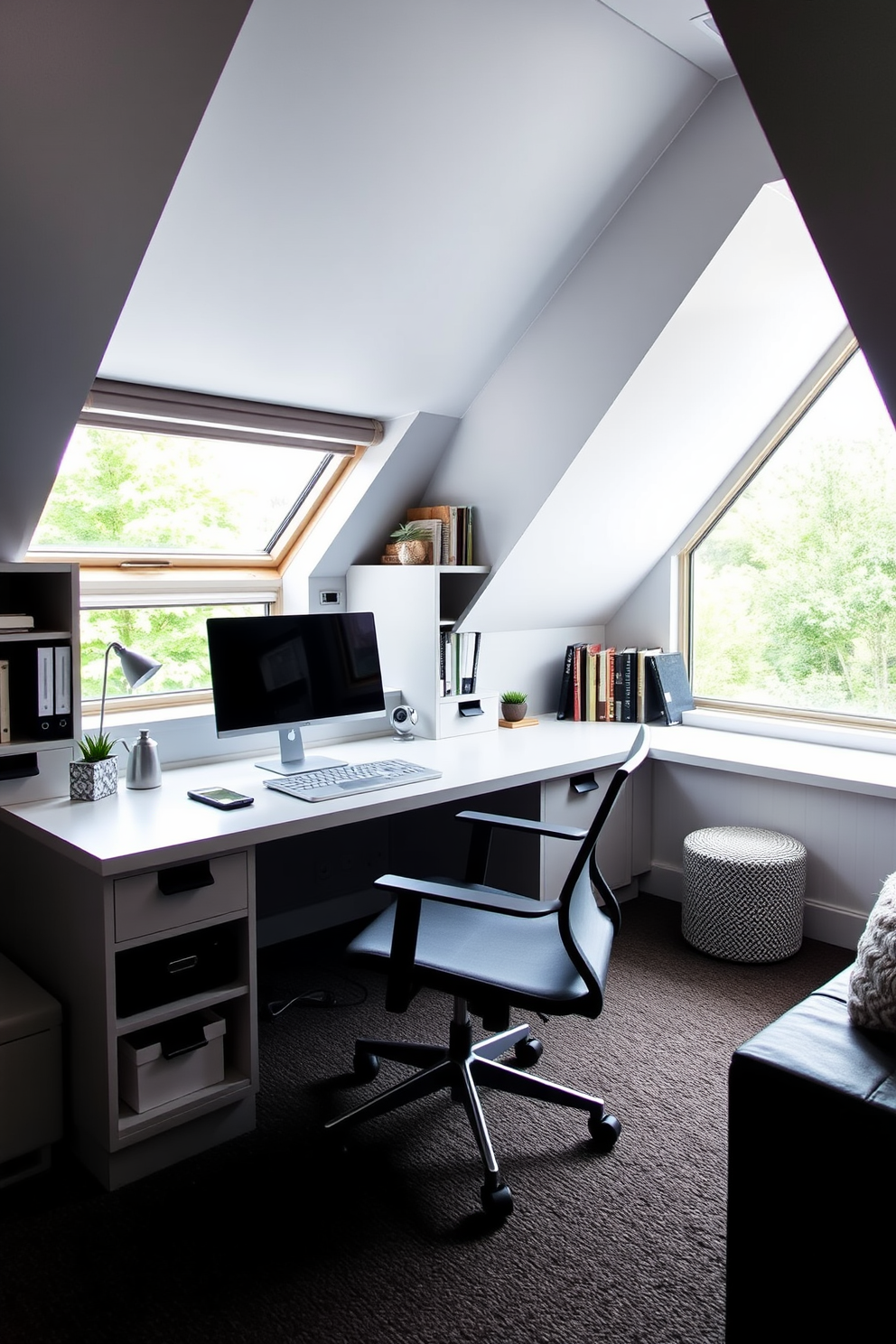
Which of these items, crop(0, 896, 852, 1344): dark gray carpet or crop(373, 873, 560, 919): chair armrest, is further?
crop(373, 873, 560, 919): chair armrest

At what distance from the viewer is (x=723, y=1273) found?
1.86 m

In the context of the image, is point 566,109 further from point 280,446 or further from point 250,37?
point 280,446

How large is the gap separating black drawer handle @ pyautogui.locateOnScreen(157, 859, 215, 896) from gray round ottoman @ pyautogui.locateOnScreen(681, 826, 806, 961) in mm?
1795

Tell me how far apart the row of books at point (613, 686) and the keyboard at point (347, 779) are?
1230mm

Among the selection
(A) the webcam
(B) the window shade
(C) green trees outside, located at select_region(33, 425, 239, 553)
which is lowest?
(A) the webcam

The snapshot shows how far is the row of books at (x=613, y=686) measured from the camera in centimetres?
398

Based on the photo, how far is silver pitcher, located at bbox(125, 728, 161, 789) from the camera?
2.69m

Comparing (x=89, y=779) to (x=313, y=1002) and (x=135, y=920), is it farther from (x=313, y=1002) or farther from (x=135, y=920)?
(x=313, y=1002)

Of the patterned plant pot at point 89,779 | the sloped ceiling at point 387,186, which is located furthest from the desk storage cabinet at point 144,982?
the sloped ceiling at point 387,186

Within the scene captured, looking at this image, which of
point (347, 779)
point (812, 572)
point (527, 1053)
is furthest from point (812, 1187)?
point (812, 572)

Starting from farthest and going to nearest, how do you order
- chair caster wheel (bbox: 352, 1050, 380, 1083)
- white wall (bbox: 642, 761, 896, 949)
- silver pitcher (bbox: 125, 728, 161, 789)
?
1. white wall (bbox: 642, 761, 896, 949)
2. silver pitcher (bbox: 125, 728, 161, 789)
3. chair caster wheel (bbox: 352, 1050, 380, 1083)

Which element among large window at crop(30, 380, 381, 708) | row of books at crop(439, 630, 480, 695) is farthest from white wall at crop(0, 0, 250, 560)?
row of books at crop(439, 630, 480, 695)

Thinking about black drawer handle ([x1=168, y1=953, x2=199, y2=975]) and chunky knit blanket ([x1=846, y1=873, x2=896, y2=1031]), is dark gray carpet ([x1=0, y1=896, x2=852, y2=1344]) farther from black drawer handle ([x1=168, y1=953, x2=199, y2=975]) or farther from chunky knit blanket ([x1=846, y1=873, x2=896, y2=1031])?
chunky knit blanket ([x1=846, y1=873, x2=896, y2=1031])

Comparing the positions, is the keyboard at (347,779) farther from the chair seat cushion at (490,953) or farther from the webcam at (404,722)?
the webcam at (404,722)
